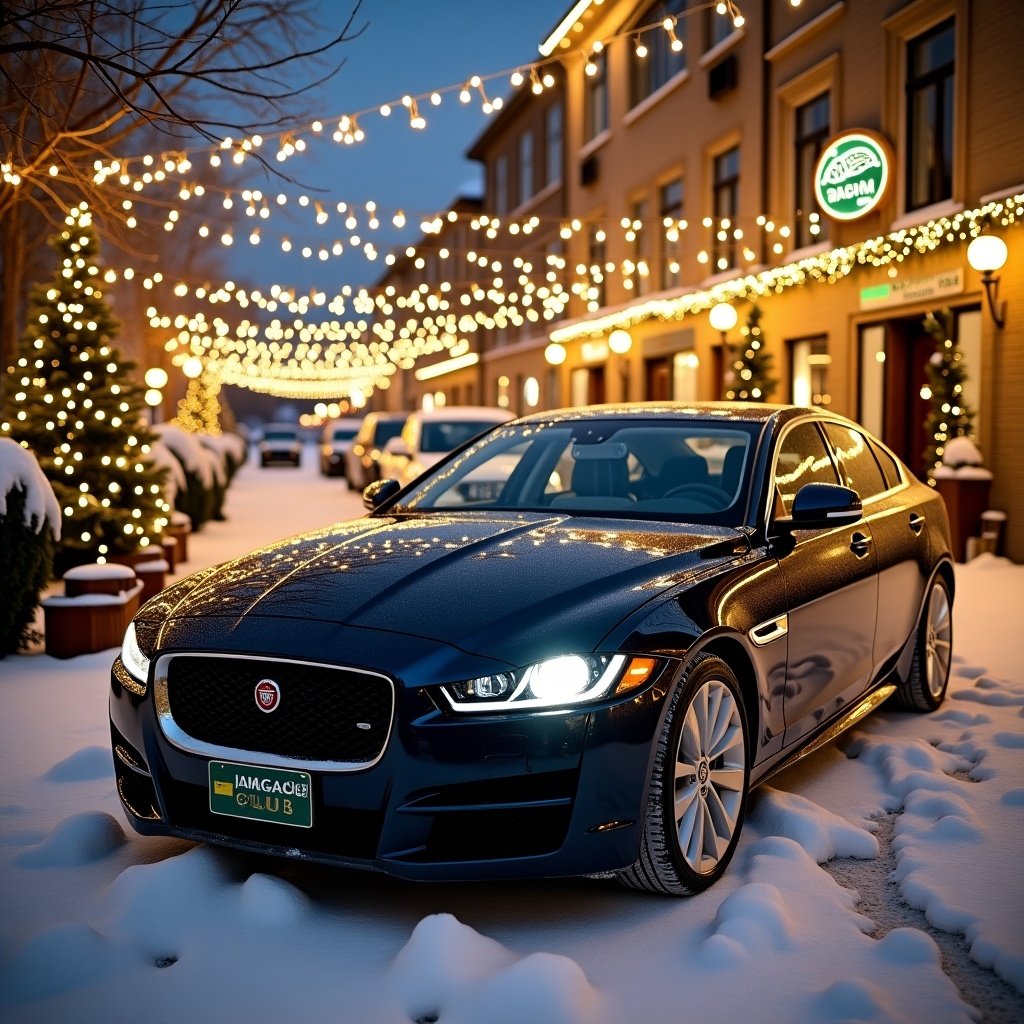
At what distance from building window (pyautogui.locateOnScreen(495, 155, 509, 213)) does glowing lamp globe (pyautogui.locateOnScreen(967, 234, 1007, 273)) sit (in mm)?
26171

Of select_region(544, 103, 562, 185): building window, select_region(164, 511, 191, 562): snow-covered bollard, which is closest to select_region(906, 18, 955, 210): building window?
select_region(164, 511, 191, 562): snow-covered bollard

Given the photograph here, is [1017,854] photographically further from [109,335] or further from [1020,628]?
[109,335]

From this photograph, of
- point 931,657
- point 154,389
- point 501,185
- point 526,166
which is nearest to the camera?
point 931,657

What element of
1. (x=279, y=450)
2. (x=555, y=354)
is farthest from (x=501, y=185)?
(x=279, y=450)

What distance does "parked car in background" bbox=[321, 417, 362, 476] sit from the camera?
1438 inches

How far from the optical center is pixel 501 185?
3856 centimetres

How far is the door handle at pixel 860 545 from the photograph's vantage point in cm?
532

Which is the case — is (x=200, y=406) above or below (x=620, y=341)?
below

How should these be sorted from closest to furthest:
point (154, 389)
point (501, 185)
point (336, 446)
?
1. point (154, 389)
2. point (336, 446)
3. point (501, 185)

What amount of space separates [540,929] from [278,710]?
994 millimetres

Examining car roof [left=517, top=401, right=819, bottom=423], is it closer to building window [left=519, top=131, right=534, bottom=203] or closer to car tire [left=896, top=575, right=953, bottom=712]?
car tire [left=896, top=575, right=953, bottom=712]

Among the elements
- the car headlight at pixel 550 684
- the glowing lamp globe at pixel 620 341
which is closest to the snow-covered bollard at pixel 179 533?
the car headlight at pixel 550 684

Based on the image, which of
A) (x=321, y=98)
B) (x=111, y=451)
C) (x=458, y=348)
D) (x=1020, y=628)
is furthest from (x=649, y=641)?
(x=458, y=348)

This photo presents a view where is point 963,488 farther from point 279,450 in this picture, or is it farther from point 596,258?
point 279,450
